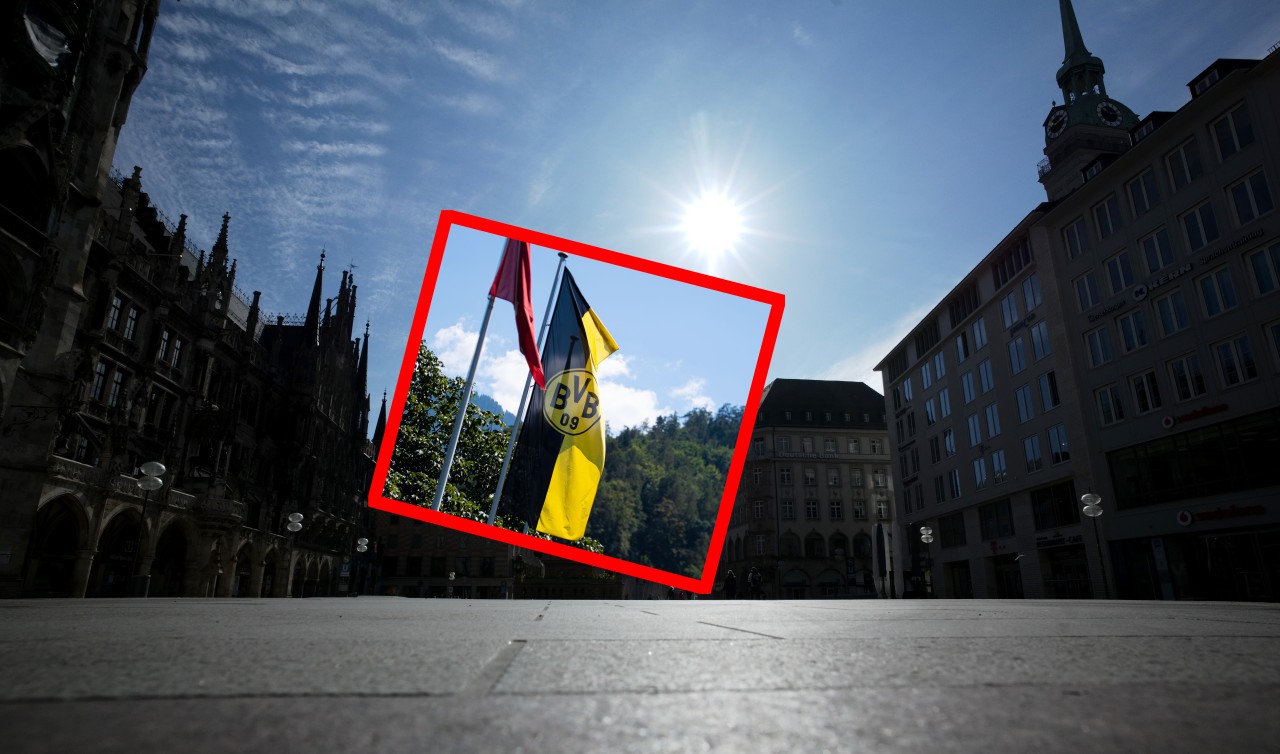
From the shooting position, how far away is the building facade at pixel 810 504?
7369 centimetres

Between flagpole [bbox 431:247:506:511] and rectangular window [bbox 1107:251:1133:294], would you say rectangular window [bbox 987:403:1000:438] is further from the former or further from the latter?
flagpole [bbox 431:247:506:511]

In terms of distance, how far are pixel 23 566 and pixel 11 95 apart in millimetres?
13005

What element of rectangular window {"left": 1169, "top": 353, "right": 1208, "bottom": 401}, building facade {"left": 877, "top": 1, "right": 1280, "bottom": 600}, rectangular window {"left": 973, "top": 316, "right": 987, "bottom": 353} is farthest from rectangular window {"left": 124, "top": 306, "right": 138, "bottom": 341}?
rectangular window {"left": 973, "top": 316, "right": 987, "bottom": 353}

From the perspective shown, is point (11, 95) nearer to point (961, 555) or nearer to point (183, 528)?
point (183, 528)

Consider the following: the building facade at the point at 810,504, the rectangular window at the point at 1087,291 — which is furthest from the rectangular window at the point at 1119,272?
the building facade at the point at 810,504

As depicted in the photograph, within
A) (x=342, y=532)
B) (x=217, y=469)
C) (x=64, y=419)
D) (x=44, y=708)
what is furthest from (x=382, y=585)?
(x=44, y=708)

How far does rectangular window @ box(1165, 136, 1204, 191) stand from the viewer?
1115 inches

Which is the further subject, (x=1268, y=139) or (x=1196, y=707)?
(x=1268, y=139)

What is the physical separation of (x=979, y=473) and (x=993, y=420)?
3.53 metres

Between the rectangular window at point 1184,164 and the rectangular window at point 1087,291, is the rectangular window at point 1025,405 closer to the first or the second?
the rectangular window at point 1087,291

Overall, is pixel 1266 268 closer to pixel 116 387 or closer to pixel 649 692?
pixel 649 692

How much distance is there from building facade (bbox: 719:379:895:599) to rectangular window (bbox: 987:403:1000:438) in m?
33.5

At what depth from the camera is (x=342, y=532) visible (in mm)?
57375

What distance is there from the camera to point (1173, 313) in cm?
2880
